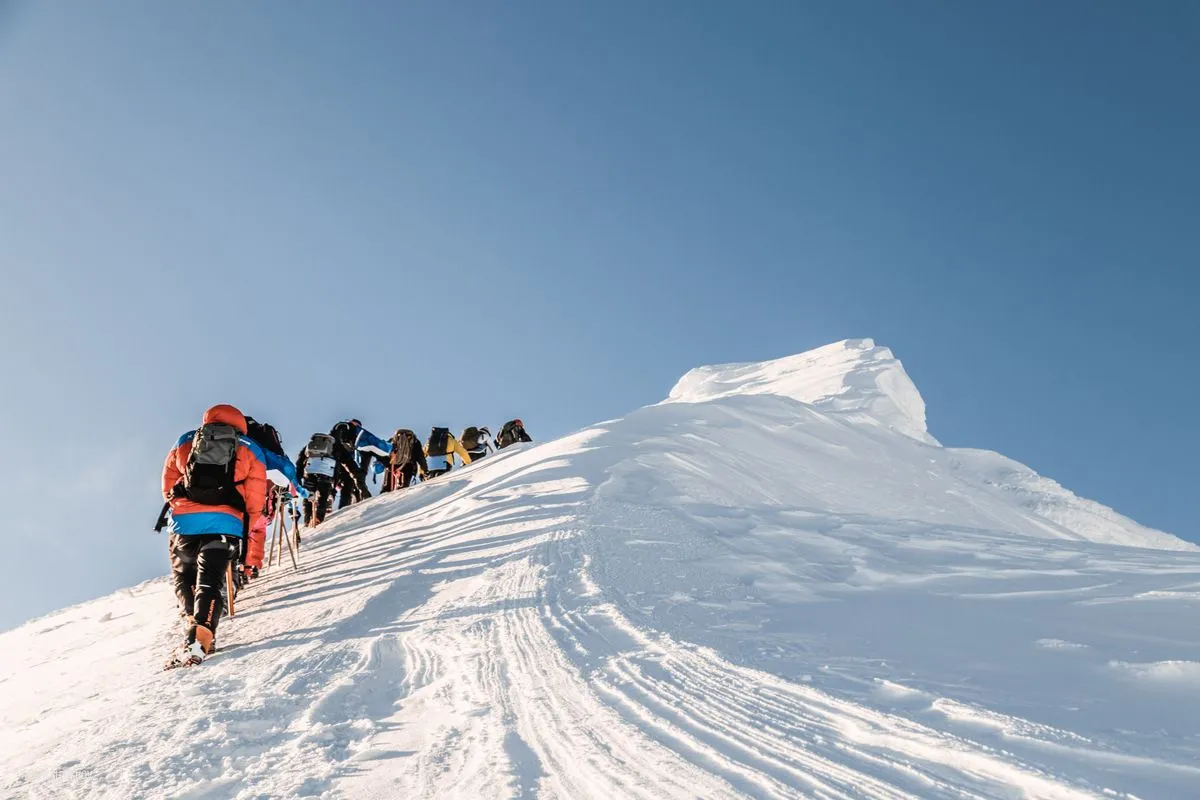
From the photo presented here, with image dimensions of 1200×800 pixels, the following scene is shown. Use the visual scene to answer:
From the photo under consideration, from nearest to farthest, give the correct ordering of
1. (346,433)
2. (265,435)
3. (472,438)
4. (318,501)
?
(265,435)
(318,501)
(346,433)
(472,438)

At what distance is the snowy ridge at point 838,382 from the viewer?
43062 mm

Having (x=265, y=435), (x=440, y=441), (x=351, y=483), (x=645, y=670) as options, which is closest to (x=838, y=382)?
(x=440, y=441)

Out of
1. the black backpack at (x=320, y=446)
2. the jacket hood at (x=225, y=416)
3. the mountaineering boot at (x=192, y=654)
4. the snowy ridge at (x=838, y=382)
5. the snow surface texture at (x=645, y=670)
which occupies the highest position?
the snowy ridge at (x=838, y=382)

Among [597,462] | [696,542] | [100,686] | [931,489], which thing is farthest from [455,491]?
[931,489]

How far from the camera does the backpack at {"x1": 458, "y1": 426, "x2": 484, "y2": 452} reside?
708 inches

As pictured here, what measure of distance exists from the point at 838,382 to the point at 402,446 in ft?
121

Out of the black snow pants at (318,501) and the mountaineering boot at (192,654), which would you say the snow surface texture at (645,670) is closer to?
the mountaineering boot at (192,654)

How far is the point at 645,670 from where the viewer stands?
346 centimetres

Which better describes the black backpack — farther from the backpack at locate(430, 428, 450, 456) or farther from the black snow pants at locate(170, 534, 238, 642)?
the black snow pants at locate(170, 534, 238, 642)

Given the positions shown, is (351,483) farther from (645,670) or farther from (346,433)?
(645,670)

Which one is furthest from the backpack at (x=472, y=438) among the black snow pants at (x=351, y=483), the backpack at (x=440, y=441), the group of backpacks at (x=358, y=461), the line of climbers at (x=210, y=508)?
the line of climbers at (x=210, y=508)

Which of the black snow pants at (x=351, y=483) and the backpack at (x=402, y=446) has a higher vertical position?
the backpack at (x=402, y=446)

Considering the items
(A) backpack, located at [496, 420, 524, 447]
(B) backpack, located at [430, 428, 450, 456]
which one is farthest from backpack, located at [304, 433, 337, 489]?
(A) backpack, located at [496, 420, 524, 447]

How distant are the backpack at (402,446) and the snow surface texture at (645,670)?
6.22 m
